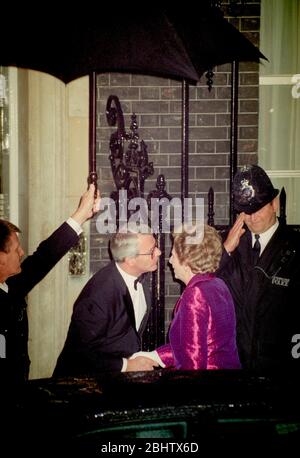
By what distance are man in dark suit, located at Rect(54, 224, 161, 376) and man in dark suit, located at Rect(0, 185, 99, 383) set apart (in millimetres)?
355

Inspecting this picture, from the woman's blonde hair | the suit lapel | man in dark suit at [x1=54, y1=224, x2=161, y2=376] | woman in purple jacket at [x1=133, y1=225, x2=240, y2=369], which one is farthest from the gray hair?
woman in purple jacket at [x1=133, y1=225, x2=240, y2=369]

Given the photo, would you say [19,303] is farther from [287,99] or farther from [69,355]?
[287,99]

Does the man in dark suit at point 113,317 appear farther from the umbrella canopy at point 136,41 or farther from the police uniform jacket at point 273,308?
the umbrella canopy at point 136,41

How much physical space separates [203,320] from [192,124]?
2.45m

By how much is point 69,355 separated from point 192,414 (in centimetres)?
191

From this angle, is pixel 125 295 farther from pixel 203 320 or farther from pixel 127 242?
pixel 203 320

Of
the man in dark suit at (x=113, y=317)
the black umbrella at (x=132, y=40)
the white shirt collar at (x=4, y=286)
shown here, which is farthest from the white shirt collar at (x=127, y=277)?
the black umbrella at (x=132, y=40)

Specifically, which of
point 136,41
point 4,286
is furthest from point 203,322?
point 136,41

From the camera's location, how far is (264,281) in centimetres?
348

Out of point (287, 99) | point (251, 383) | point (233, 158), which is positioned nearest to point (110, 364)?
point (251, 383)

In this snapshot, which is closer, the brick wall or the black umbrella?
the black umbrella

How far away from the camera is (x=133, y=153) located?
3.78 meters

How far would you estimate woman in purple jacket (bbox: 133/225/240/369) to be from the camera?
270 centimetres

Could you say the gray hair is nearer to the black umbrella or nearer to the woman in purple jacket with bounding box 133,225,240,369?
the woman in purple jacket with bounding box 133,225,240,369
